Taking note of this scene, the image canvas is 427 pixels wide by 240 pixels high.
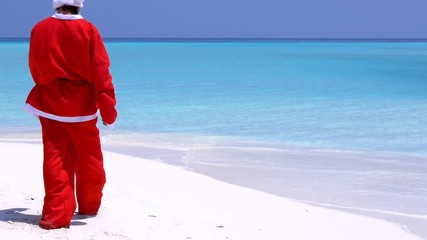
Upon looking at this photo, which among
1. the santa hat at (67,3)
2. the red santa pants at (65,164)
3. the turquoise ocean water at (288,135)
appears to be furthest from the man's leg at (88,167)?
the turquoise ocean water at (288,135)

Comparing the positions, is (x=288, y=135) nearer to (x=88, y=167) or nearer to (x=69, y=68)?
(x=88, y=167)

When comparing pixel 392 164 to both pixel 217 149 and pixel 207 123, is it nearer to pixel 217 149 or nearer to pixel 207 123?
pixel 217 149

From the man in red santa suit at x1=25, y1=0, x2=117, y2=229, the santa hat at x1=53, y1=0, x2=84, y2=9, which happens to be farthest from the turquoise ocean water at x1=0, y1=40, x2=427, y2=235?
the santa hat at x1=53, y1=0, x2=84, y2=9

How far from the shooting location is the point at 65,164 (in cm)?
322

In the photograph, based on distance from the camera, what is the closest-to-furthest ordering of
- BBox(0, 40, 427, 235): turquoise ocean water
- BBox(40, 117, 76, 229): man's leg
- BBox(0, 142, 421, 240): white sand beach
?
BBox(40, 117, 76, 229): man's leg → BBox(0, 142, 421, 240): white sand beach → BBox(0, 40, 427, 235): turquoise ocean water

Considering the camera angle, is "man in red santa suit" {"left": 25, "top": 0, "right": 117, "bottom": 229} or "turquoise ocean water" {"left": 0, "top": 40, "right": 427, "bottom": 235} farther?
"turquoise ocean water" {"left": 0, "top": 40, "right": 427, "bottom": 235}

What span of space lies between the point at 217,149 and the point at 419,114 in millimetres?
4912

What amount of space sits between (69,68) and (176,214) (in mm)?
823

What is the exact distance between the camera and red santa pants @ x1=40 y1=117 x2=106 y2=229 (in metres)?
3.15

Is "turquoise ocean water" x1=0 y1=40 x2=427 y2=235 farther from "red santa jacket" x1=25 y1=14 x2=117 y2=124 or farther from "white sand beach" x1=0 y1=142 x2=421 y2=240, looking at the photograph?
"red santa jacket" x1=25 y1=14 x2=117 y2=124

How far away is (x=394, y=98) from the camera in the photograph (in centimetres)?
1363

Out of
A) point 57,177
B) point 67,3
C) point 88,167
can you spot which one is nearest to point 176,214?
point 88,167

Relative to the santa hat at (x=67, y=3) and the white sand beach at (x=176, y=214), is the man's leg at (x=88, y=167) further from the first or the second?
the santa hat at (x=67, y=3)

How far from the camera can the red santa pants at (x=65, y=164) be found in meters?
3.15
